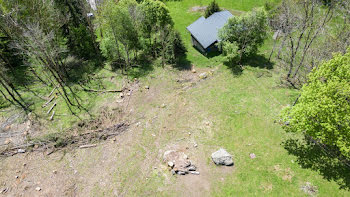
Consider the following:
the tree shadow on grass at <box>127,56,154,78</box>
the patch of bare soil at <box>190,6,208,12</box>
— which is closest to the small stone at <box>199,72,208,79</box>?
the tree shadow on grass at <box>127,56,154,78</box>

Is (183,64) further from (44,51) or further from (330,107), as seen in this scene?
(330,107)

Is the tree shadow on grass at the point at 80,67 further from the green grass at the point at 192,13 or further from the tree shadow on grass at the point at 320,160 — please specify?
the tree shadow on grass at the point at 320,160

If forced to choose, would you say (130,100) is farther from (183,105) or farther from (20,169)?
(20,169)

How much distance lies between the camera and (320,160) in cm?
1906

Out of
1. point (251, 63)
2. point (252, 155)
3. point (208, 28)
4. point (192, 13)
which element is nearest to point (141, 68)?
point (208, 28)

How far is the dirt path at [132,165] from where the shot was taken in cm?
1844

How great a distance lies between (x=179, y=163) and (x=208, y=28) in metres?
26.6

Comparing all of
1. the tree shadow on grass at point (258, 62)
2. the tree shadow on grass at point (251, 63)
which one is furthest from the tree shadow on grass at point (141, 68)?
the tree shadow on grass at point (258, 62)

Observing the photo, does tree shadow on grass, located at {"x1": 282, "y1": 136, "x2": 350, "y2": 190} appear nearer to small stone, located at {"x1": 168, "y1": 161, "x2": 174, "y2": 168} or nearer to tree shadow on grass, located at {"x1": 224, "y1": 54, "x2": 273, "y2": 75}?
small stone, located at {"x1": 168, "y1": 161, "x2": 174, "y2": 168}

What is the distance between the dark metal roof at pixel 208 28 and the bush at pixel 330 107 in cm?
2037

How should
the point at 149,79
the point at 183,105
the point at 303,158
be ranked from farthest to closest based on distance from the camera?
the point at 149,79, the point at 183,105, the point at 303,158

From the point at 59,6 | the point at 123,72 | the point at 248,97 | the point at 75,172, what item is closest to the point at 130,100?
the point at 123,72

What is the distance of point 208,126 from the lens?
909 inches

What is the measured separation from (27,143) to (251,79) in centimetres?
3093
